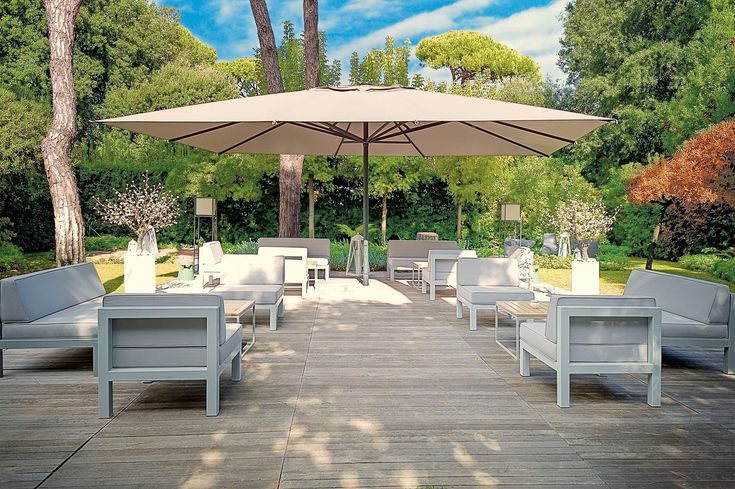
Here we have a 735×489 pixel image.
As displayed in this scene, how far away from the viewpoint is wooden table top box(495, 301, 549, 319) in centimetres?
478

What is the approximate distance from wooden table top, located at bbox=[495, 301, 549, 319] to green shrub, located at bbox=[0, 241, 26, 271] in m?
10.4

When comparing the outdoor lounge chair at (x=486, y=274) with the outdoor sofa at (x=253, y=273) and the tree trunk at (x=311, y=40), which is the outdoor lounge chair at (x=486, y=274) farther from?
the tree trunk at (x=311, y=40)

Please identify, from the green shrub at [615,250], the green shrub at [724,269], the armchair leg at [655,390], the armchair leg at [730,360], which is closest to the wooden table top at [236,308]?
the armchair leg at [655,390]

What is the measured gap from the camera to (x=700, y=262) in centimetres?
1339

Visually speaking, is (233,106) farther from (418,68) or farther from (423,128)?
(418,68)

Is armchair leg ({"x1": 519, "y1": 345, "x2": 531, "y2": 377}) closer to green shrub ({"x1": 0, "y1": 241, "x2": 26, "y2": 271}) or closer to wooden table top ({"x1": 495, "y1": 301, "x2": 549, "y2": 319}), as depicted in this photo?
wooden table top ({"x1": 495, "y1": 301, "x2": 549, "y2": 319})

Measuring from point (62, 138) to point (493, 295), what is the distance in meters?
7.03

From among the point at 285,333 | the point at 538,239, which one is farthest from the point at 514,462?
the point at 538,239

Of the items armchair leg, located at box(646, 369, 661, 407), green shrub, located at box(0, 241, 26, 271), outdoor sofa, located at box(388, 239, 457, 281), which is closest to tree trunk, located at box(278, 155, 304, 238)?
outdoor sofa, located at box(388, 239, 457, 281)

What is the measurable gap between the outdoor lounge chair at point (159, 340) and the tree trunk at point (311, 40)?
849 centimetres

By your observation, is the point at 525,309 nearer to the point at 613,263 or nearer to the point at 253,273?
the point at 253,273

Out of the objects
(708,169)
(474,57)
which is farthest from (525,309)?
(474,57)

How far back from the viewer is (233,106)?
5980 millimetres

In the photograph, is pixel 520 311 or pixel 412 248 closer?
pixel 520 311
